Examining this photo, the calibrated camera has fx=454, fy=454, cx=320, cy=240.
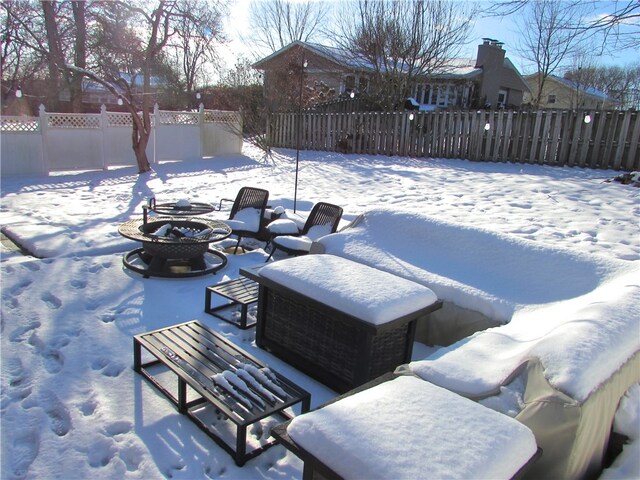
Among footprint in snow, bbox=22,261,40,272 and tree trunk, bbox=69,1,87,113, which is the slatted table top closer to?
footprint in snow, bbox=22,261,40,272

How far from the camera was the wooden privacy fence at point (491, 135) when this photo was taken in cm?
974

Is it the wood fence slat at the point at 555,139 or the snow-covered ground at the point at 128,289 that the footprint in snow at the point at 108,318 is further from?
the wood fence slat at the point at 555,139

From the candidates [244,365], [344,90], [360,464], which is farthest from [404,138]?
[360,464]

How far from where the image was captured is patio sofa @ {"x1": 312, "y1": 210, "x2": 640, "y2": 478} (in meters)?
1.69

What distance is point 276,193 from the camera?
28.9 ft

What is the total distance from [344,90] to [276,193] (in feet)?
42.9

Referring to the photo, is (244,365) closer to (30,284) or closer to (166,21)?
(30,284)

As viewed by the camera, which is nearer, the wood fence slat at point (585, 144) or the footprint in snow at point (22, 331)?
the footprint in snow at point (22, 331)

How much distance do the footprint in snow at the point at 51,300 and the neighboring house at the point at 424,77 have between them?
44.1ft

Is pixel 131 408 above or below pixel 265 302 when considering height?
below

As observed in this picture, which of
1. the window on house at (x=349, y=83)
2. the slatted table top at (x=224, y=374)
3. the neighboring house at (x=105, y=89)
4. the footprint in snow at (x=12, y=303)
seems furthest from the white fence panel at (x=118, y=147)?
the window on house at (x=349, y=83)

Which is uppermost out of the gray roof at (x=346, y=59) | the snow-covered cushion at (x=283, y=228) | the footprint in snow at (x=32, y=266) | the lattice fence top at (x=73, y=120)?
the gray roof at (x=346, y=59)

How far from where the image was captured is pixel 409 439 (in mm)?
1396

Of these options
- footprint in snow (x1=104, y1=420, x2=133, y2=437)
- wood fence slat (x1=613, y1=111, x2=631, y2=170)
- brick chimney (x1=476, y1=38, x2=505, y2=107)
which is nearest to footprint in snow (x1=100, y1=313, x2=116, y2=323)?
footprint in snow (x1=104, y1=420, x2=133, y2=437)
